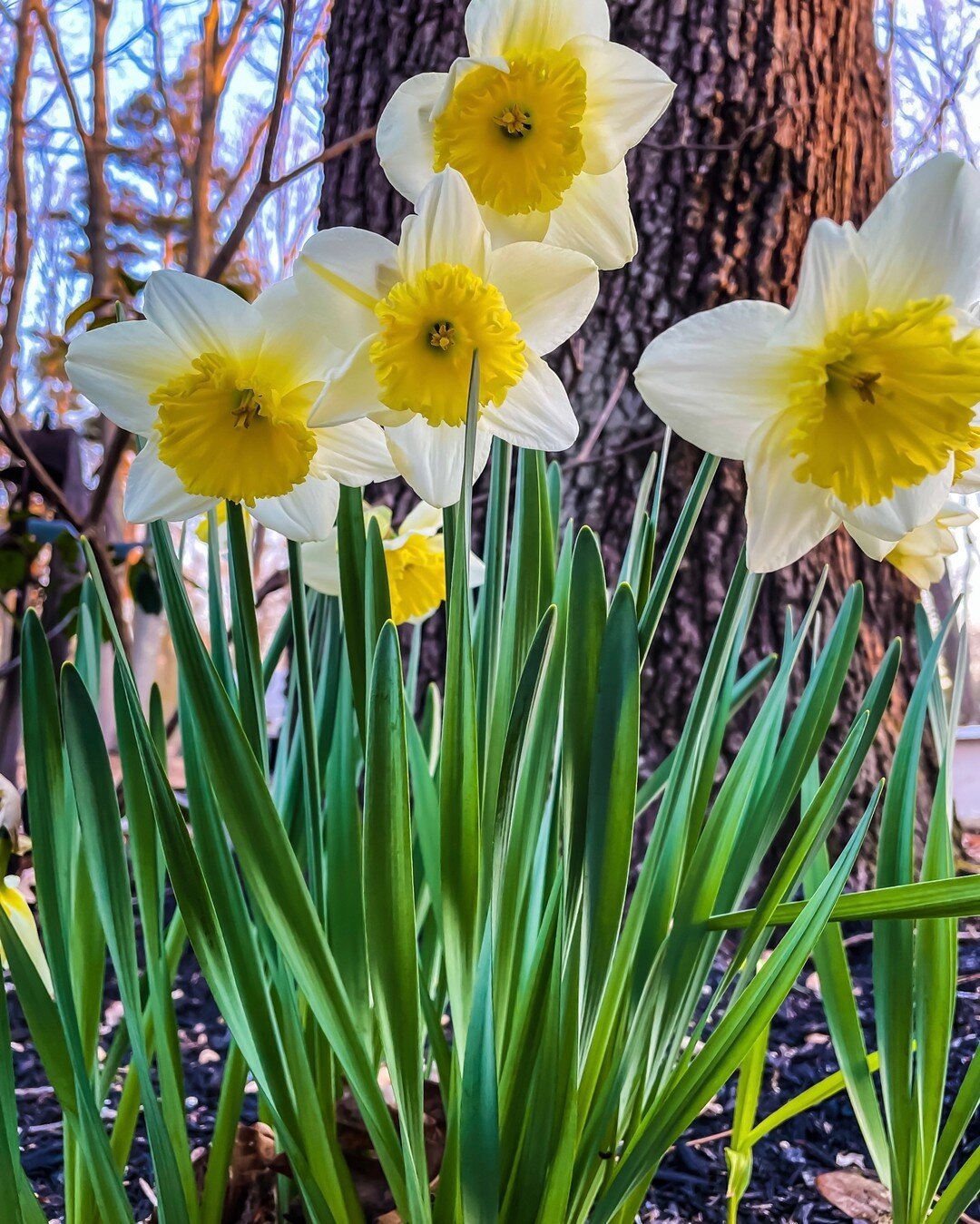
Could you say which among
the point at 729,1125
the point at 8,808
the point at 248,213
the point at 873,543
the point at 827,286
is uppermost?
the point at 248,213

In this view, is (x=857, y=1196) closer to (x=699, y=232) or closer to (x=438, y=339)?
(x=438, y=339)

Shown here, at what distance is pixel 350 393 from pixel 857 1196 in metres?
0.76

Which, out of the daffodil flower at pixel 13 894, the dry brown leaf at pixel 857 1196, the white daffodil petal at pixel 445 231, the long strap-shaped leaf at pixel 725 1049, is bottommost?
the dry brown leaf at pixel 857 1196

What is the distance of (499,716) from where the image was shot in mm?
501

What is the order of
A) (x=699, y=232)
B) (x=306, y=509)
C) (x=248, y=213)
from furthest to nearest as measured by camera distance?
(x=699, y=232) → (x=248, y=213) → (x=306, y=509)

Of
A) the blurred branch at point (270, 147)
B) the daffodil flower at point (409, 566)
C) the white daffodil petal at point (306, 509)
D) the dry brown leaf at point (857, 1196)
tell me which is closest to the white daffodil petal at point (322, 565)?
the daffodil flower at point (409, 566)

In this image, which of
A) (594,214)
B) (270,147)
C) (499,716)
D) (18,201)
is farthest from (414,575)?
(18,201)

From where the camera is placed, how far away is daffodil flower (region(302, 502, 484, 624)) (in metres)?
0.66

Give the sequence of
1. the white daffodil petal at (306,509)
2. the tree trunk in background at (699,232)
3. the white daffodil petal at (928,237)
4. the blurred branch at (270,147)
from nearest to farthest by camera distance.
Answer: the white daffodil petal at (928,237)
the white daffodil petal at (306,509)
the blurred branch at (270,147)
the tree trunk in background at (699,232)

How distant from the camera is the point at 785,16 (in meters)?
1.35

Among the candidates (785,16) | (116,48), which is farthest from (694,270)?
(116,48)

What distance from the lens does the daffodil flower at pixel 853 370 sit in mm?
373

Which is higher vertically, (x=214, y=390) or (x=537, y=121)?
(x=537, y=121)

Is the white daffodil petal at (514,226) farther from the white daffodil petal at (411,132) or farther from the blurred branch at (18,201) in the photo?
the blurred branch at (18,201)
